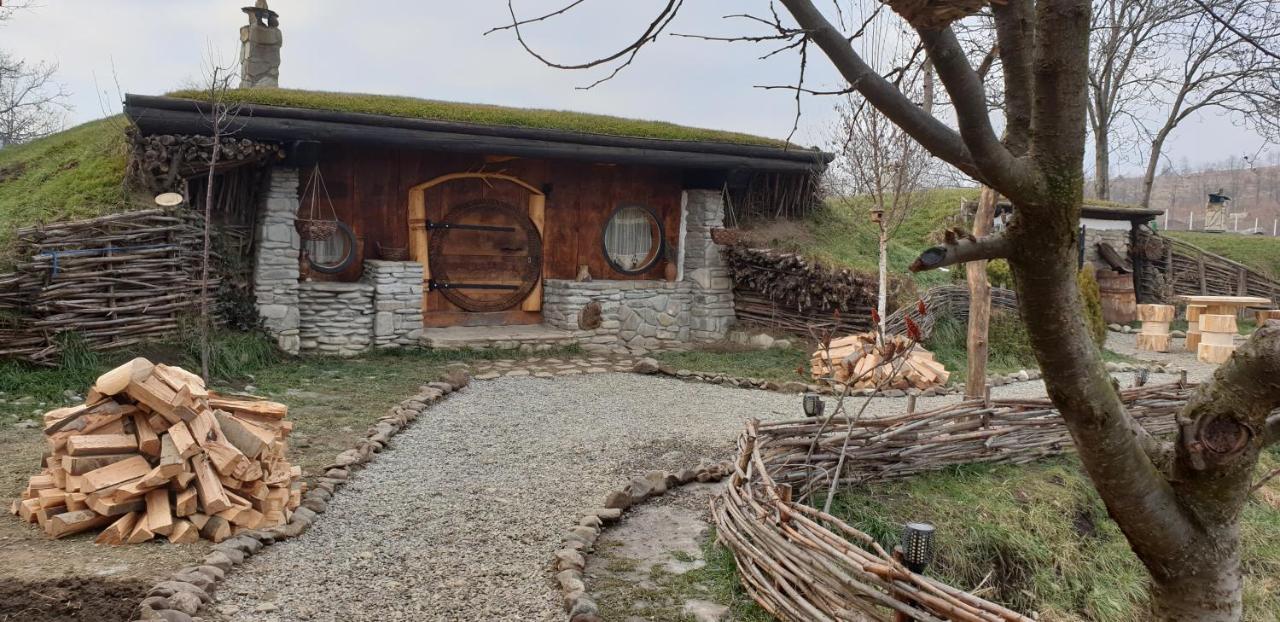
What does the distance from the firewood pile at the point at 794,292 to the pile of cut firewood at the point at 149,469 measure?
292 inches

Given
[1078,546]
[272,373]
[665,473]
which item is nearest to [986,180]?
[665,473]

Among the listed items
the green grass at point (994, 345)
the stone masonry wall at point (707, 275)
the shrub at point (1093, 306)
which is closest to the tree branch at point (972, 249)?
the green grass at point (994, 345)

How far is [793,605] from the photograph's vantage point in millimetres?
3283

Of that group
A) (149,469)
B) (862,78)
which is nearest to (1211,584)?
(862,78)

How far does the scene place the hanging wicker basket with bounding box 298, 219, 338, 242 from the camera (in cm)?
945

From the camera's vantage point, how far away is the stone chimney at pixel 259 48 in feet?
39.2

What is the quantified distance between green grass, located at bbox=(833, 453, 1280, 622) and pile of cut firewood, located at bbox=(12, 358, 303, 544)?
10.9ft

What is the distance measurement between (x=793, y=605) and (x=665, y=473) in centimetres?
217

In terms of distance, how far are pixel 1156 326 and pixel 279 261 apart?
1257cm

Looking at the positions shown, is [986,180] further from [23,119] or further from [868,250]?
[23,119]

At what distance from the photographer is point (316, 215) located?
1004 centimetres

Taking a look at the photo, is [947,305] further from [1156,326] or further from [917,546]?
[917,546]

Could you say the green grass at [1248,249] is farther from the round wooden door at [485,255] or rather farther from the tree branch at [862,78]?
the tree branch at [862,78]

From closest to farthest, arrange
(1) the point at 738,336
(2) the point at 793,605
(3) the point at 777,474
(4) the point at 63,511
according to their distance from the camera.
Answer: (2) the point at 793,605, (4) the point at 63,511, (3) the point at 777,474, (1) the point at 738,336
